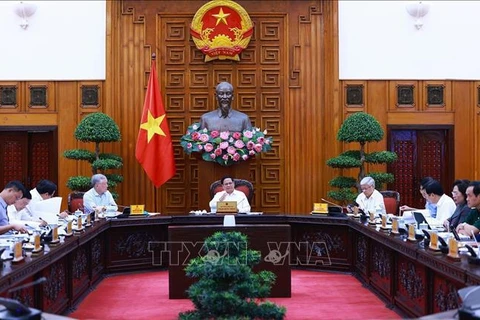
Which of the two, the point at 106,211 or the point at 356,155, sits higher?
the point at 356,155

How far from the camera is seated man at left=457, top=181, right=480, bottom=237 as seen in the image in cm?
527

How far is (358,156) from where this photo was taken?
9523 mm

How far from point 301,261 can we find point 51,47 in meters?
4.83

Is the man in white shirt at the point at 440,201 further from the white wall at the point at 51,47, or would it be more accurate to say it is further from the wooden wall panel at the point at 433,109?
the white wall at the point at 51,47

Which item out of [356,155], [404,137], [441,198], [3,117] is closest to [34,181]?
[3,117]

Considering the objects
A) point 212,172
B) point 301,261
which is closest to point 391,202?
point 301,261

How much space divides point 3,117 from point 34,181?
100 cm

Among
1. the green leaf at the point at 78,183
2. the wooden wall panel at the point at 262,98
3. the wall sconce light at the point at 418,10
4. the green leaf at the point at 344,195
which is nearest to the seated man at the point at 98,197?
the green leaf at the point at 78,183

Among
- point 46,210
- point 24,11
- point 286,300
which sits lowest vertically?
point 286,300

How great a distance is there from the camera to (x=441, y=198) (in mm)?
6871

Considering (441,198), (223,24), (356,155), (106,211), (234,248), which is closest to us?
(234,248)

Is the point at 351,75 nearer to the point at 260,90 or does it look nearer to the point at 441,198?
the point at 260,90

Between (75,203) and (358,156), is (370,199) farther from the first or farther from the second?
(75,203)

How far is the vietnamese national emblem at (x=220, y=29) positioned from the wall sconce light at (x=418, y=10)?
2.24 metres
